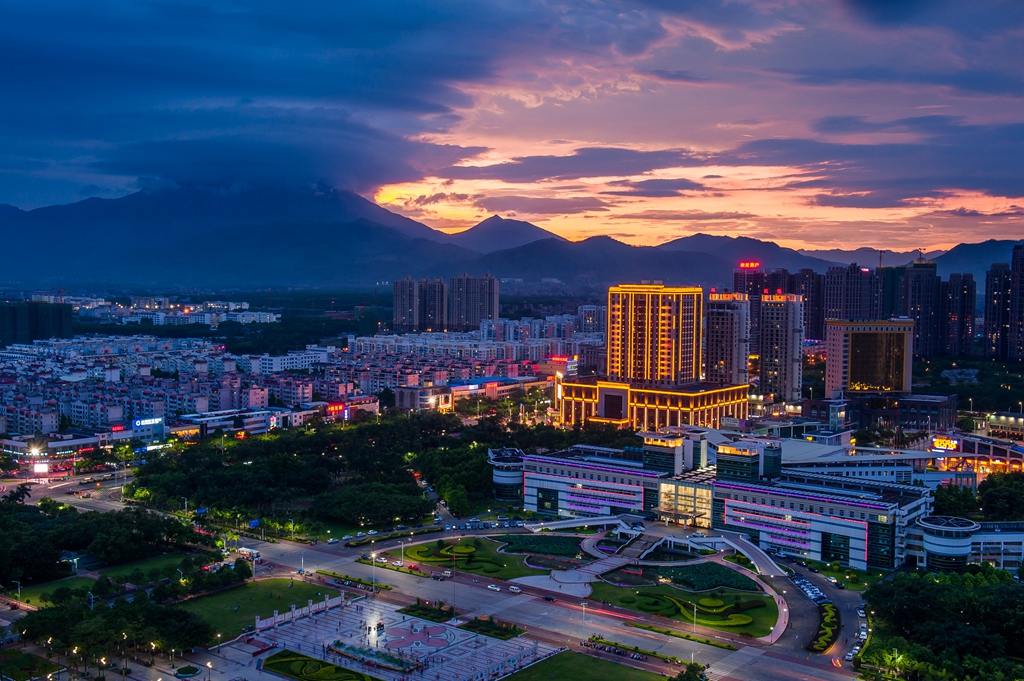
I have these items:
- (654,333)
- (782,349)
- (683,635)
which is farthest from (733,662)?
(782,349)

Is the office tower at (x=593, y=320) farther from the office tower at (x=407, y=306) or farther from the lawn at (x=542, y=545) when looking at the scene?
the lawn at (x=542, y=545)

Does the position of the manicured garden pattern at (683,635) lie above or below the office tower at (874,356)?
below

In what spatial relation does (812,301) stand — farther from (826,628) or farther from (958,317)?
(826,628)

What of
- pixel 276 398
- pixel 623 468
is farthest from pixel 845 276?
pixel 623 468

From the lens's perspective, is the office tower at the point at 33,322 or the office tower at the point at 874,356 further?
the office tower at the point at 33,322

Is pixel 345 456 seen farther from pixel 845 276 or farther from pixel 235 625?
pixel 845 276

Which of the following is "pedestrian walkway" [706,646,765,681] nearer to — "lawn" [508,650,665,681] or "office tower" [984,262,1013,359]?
"lawn" [508,650,665,681]

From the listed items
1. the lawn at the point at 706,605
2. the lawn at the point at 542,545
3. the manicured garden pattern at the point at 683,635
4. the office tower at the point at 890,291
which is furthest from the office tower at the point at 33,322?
the manicured garden pattern at the point at 683,635
